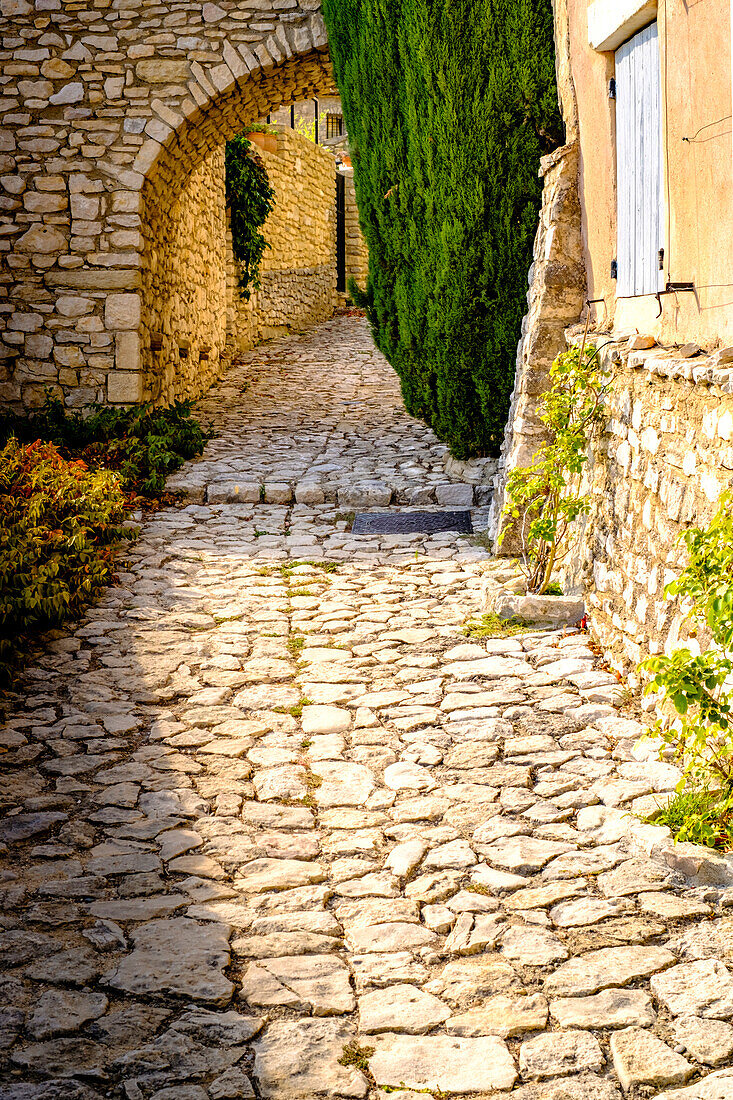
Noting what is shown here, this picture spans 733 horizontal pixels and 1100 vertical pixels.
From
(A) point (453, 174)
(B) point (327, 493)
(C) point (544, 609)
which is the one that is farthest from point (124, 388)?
(C) point (544, 609)

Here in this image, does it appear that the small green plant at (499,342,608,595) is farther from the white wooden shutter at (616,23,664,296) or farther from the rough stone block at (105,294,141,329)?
the rough stone block at (105,294,141,329)

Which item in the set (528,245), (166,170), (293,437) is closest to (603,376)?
(528,245)

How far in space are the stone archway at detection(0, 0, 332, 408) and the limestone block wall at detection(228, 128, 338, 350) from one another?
4977 millimetres

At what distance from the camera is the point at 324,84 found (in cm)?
1042

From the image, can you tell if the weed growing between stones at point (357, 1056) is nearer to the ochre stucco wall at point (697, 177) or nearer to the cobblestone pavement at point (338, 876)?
the cobblestone pavement at point (338, 876)

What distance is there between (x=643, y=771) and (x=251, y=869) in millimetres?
1437

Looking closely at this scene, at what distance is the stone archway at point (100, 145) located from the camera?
9203mm

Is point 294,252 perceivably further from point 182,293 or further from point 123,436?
point 123,436

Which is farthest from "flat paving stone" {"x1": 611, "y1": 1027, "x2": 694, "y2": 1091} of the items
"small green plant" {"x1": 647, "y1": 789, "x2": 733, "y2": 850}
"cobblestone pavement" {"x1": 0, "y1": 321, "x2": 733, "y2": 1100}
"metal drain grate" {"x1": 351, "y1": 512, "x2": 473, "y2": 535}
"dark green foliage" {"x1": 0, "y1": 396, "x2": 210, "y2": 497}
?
"dark green foliage" {"x1": 0, "y1": 396, "x2": 210, "y2": 497}

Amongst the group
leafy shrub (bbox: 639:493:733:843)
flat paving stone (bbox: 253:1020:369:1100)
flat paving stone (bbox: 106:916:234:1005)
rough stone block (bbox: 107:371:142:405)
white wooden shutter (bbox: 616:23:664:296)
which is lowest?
flat paving stone (bbox: 253:1020:369:1100)

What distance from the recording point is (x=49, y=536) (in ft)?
19.9

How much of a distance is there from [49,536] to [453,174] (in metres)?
3.92

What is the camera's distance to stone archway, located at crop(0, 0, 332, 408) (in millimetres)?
9203

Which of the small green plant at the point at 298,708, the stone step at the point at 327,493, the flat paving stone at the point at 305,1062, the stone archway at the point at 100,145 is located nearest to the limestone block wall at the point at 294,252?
the stone archway at the point at 100,145
